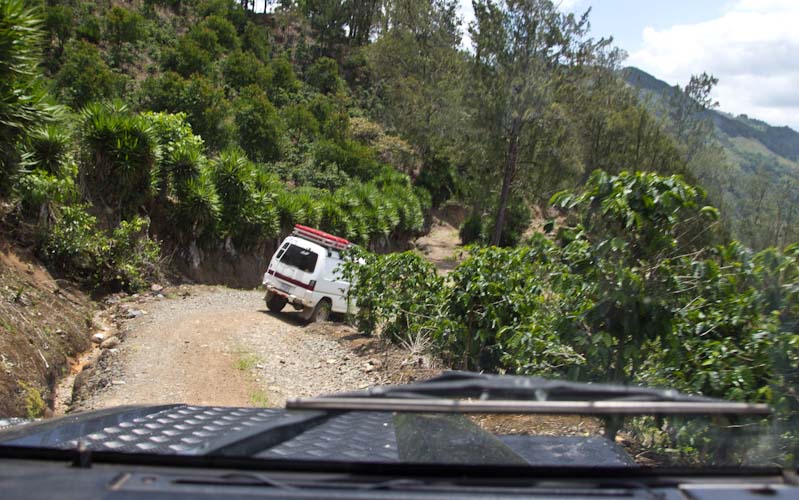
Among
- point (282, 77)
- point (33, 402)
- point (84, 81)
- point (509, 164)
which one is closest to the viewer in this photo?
point (33, 402)

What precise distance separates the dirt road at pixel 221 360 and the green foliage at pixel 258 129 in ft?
63.1

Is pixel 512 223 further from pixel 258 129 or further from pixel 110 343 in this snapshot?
pixel 110 343

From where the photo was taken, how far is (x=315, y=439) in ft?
6.91

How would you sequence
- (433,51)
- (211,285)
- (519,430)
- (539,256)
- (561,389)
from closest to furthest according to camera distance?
(561,389) < (519,430) < (539,256) < (211,285) < (433,51)

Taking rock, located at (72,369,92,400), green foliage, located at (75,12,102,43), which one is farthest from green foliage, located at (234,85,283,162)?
rock, located at (72,369,92,400)

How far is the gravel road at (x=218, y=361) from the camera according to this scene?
8.24 m

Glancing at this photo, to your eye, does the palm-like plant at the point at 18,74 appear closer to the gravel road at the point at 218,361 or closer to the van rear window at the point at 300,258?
the gravel road at the point at 218,361

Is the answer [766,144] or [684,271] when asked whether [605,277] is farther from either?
[766,144]

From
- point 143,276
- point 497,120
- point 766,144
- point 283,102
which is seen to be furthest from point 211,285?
point 766,144

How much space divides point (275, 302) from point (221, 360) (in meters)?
5.53

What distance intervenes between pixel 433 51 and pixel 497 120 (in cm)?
2535

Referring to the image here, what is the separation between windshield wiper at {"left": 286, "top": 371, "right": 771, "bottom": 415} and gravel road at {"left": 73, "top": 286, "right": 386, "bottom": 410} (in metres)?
6.56

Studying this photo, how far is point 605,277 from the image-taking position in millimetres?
5102

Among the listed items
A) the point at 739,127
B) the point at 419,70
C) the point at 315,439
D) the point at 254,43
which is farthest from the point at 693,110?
the point at 739,127
